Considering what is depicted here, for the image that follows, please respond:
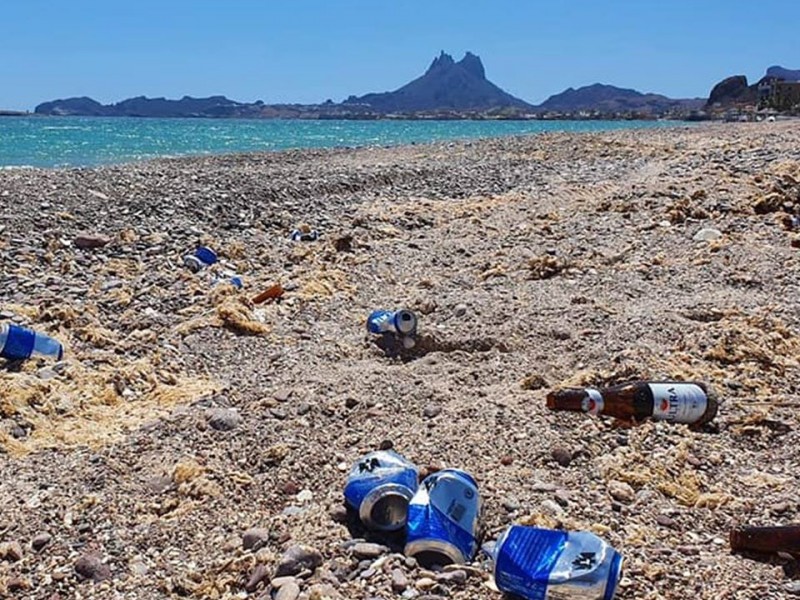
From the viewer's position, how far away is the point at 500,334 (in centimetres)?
513

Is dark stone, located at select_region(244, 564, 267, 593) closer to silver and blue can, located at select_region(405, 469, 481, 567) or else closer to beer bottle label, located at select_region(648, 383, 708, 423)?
silver and blue can, located at select_region(405, 469, 481, 567)

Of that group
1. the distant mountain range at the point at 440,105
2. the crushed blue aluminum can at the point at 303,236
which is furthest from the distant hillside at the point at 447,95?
the crushed blue aluminum can at the point at 303,236

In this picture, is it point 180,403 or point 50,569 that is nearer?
point 50,569

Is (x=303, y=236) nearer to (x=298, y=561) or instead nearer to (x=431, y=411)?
(x=431, y=411)

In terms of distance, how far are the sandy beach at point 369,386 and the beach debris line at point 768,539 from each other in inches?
1.7

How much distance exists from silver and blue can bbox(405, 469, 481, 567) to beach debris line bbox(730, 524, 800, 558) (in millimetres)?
890

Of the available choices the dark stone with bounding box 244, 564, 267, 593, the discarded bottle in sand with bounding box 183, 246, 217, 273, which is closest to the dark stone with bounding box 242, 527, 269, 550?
the dark stone with bounding box 244, 564, 267, 593

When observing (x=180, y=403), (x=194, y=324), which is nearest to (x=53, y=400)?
(x=180, y=403)

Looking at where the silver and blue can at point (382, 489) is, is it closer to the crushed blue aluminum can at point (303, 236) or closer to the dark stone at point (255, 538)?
the dark stone at point (255, 538)

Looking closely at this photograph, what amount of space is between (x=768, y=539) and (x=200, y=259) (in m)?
5.72

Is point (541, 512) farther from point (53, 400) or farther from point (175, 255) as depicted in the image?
point (175, 255)

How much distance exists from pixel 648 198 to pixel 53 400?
7.34 m

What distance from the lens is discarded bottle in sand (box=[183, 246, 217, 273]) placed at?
7227 mm

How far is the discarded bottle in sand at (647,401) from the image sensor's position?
3.70 m
